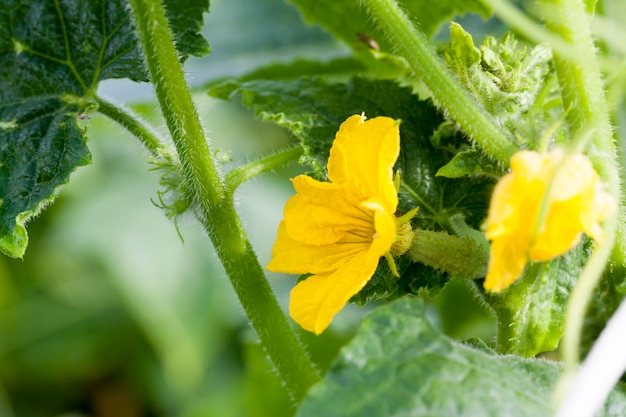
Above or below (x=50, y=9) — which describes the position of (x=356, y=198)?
below

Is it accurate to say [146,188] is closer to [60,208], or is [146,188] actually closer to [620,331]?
[60,208]

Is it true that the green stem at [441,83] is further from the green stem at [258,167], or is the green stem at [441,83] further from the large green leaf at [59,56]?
the large green leaf at [59,56]

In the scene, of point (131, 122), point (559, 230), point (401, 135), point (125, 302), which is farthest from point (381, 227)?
point (125, 302)

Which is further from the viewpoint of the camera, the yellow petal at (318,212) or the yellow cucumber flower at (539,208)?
the yellow petal at (318,212)

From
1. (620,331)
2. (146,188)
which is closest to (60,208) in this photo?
(146,188)

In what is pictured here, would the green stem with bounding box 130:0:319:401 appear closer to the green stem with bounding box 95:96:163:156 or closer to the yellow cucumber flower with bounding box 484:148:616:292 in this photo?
the green stem with bounding box 95:96:163:156

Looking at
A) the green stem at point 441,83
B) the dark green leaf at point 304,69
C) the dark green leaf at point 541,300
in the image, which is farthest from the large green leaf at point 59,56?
the dark green leaf at point 541,300
